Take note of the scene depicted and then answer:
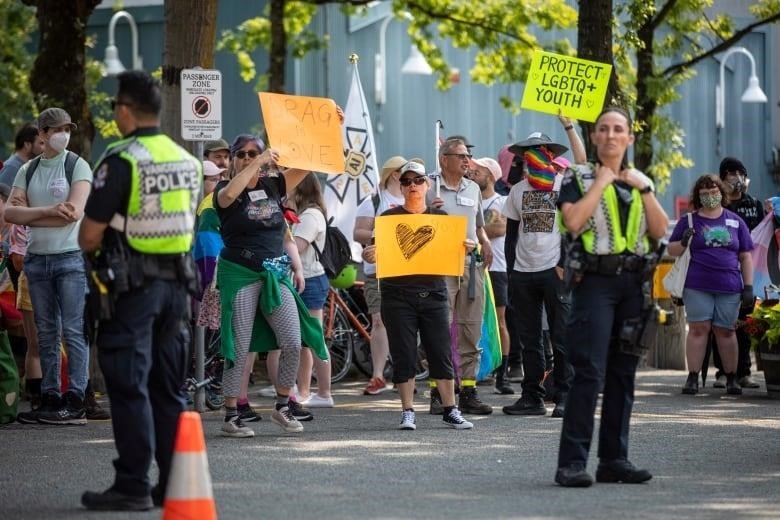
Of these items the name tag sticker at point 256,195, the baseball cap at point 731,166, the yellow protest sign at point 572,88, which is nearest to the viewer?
the name tag sticker at point 256,195

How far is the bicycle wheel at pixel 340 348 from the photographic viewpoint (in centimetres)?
1595

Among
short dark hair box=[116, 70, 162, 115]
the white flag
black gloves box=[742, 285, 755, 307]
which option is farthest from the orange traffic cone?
the white flag

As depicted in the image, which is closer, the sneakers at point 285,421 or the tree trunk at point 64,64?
the sneakers at point 285,421

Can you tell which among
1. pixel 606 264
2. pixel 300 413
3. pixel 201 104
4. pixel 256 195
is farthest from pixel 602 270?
pixel 201 104

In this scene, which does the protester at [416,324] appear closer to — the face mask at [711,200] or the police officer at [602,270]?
the police officer at [602,270]

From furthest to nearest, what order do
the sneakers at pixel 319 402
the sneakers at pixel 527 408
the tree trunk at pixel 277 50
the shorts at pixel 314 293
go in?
the tree trunk at pixel 277 50 → the sneakers at pixel 319 402 → the shorts at pixel 314 293 → the sneakers at pixel 527 408

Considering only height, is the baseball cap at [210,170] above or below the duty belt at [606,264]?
above

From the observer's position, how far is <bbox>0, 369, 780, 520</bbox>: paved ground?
327 inches

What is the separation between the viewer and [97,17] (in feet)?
121

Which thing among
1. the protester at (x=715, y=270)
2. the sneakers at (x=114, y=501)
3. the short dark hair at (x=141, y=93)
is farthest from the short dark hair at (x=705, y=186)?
the sneakers at (x=114, y=501)

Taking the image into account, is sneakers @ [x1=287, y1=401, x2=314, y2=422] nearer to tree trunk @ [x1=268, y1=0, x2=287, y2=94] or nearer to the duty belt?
the duty belt

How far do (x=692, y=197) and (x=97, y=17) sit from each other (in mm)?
24280

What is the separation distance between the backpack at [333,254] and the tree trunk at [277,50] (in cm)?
922

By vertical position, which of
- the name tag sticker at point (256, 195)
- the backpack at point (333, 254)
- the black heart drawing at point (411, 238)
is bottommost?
the backpack at point (333, 254)
